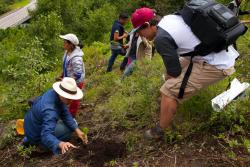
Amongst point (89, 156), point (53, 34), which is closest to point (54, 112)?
point (89, 156)

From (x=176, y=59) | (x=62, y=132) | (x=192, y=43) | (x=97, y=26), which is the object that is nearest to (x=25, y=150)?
(x=62, y=132)

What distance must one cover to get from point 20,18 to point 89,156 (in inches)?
2428

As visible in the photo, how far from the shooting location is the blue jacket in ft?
15.7

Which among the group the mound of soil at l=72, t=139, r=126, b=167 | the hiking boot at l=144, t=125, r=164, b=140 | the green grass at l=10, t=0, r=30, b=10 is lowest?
the green grass at l=10, t=0, r=30, b=10

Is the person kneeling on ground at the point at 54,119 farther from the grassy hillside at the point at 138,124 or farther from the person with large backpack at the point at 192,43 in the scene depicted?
the person with large backpack at the point at 192,43

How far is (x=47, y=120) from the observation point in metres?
4.88

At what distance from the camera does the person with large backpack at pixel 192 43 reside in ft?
13.3

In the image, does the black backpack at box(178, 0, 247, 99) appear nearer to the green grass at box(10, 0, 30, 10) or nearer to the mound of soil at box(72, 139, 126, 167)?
the mound of soil at box(72, 139, 126, 167)

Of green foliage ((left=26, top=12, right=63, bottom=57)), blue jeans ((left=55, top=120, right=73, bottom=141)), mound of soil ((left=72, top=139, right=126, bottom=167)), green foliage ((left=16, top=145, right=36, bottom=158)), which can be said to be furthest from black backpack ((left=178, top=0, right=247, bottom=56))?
green foliage ((left=26, top=12, right=63, bottom=57))

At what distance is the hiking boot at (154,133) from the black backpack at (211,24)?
46.1 inches

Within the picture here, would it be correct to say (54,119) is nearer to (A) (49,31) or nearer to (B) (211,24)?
(B) (211,24)

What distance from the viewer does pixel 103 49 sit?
17844 mm

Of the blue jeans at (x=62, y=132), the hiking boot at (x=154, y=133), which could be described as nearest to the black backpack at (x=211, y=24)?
the hiking boot at (x=154, y=133)

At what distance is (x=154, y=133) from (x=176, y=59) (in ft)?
3.57
